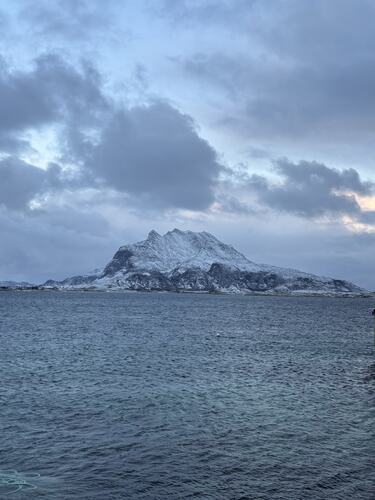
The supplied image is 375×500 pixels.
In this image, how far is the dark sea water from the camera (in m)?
28.6

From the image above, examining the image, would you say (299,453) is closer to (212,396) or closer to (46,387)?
(212,396)

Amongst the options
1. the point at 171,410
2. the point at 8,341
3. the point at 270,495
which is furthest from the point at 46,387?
the point at 8,341

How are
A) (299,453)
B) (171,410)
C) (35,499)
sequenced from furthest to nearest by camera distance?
(171,410)
(299,453)
(35,499)

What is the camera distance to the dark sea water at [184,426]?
28.6 m

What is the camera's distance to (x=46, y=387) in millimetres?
53625

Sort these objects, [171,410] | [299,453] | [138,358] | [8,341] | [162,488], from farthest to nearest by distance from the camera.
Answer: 1. [8,341]
2. [138,358]
3. [171,410]
4. [299,453]
5. [162,488]

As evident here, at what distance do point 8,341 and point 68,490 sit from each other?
244 feet

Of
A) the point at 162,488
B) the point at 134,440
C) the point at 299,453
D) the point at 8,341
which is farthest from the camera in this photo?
the point at 8,341

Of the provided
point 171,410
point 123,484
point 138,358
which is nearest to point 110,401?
point 171,410

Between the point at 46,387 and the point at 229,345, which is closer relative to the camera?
the point at 46,387

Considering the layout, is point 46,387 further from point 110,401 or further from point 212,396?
point 212,396

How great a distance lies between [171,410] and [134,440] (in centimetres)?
895

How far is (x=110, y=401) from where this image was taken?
156ft

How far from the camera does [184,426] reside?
3994 cm
